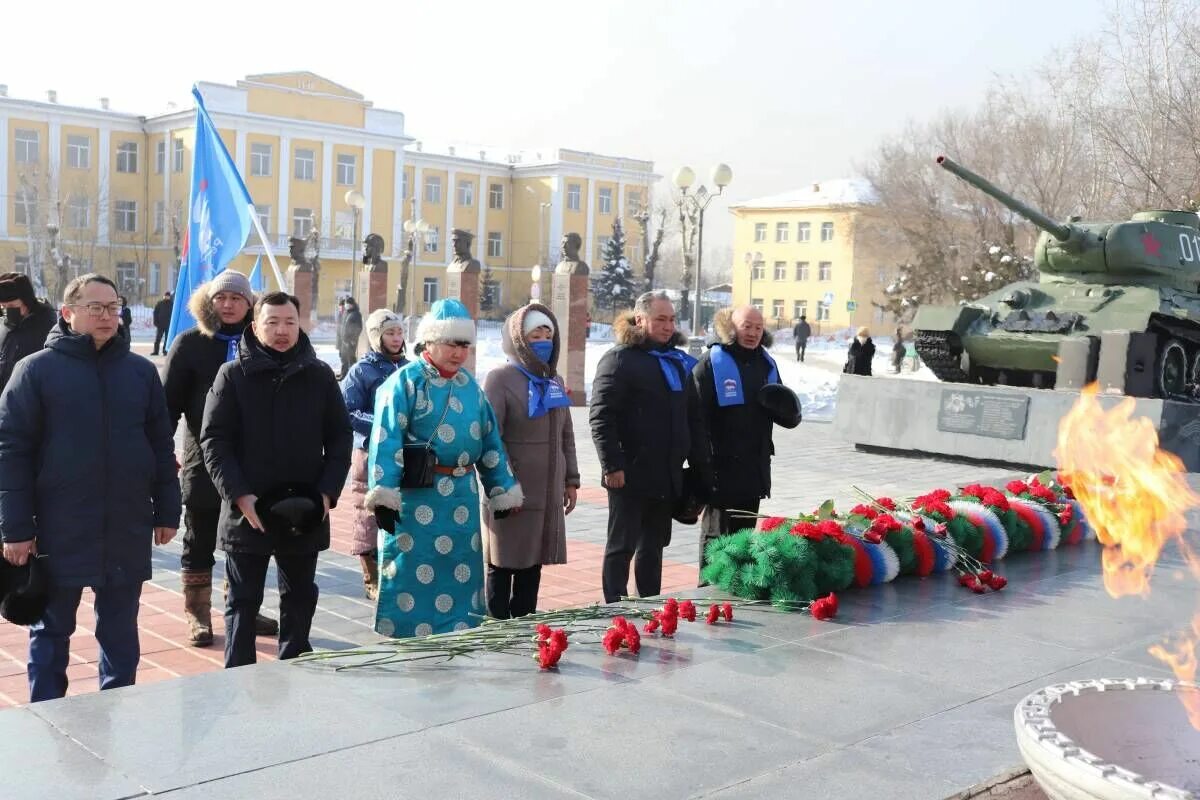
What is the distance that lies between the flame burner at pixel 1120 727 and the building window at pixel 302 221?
62692 mm

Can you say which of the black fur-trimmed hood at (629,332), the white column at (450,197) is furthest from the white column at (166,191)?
the black fur-trimmed hood at (629,332)

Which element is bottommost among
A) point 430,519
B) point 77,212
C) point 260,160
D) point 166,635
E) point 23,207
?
point 166,635

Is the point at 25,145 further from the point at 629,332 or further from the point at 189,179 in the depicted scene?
the point at 629,332

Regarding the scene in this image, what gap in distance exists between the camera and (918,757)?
3.33 meters

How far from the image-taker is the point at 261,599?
490 centimetres

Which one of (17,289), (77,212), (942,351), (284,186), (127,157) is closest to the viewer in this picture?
(17,289)

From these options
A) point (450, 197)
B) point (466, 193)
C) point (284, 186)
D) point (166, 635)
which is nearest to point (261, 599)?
point (166, 635)

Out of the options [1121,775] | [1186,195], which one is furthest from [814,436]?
[1121,775]

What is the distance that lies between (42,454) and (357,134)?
204 ft

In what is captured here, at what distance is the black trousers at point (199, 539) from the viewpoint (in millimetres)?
5793

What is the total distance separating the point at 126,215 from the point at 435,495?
210 feet

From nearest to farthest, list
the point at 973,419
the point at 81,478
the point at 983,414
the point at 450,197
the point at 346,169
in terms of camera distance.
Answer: the point at 81,478 → the point at 983,414 → the point at 973,419 → the point at 346,169 → the point at 450,197

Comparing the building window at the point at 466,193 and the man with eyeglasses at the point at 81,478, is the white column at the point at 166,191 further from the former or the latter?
the man with eyeglasses at the point at 81,478

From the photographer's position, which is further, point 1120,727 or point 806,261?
point 806,261
